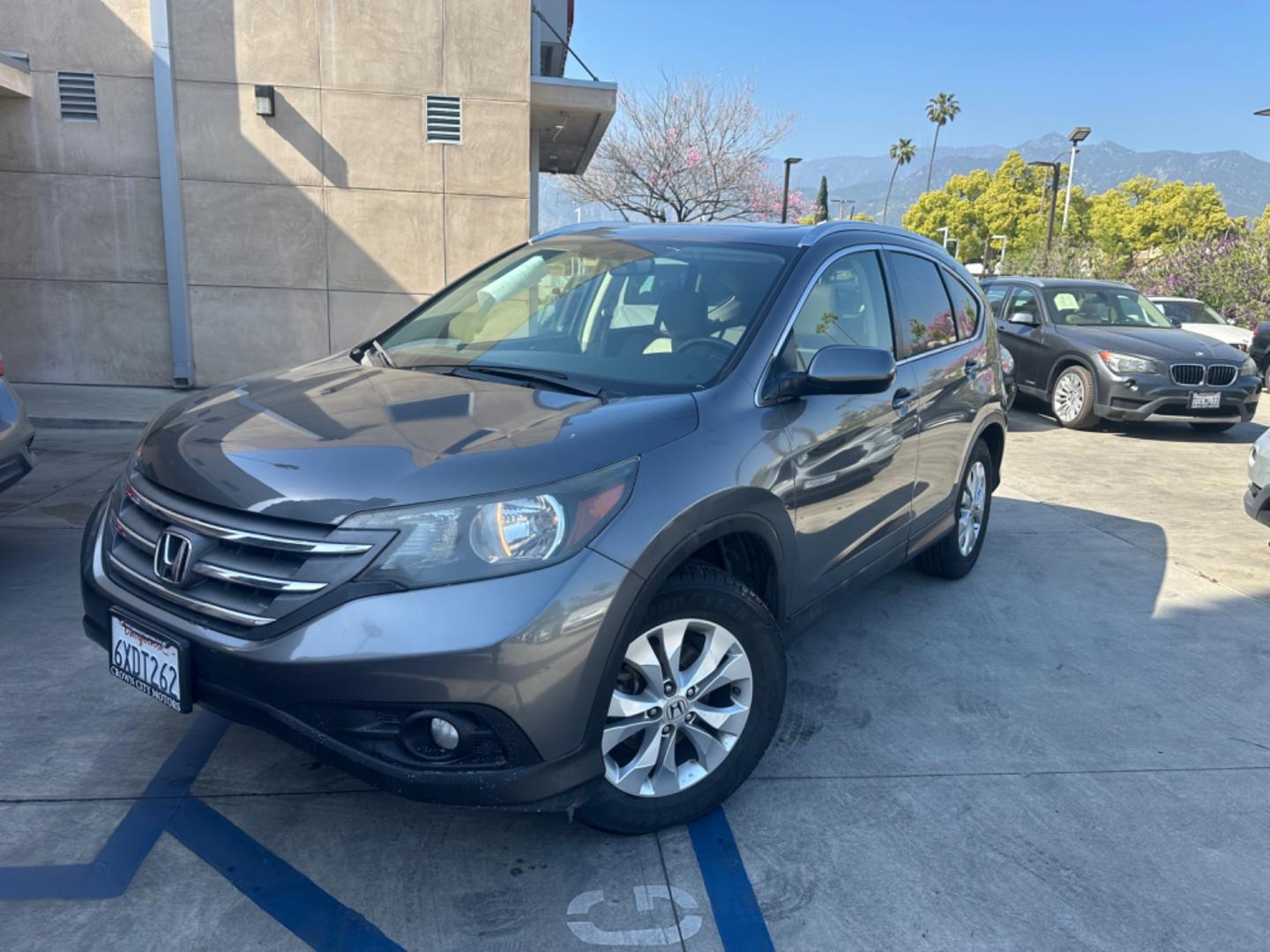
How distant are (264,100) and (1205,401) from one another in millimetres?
10659

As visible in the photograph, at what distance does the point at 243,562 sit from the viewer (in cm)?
229

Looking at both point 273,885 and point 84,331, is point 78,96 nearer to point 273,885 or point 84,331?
point 84,331

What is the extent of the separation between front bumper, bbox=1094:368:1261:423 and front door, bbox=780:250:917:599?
280 inches

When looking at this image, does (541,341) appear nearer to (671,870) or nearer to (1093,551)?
(671,870)

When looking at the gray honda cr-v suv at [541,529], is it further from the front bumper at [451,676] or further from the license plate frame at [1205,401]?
the license plate frame at [1205,401]

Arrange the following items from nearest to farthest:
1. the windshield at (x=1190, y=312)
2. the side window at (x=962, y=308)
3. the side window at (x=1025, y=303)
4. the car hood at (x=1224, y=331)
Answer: the side window at (x=962, y=308)
the side window at (x=1025, y=303)
the car hood at (x=1224, y=331)
the windshield at (x=1190, y=312)

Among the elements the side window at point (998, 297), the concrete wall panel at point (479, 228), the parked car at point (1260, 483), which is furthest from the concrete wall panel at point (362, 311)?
the parked car at point (1260, 483)

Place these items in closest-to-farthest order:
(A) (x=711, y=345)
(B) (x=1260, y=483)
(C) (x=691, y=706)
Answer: (C) (x=691, y=706)
(A) (x=711, y=345)
(B) (x=1260, y=483)

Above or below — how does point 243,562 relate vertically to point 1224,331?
below

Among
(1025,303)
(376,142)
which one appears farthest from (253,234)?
(1025,303)

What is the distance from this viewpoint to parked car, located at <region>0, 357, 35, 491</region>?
4238 millimetres

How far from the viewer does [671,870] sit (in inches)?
103

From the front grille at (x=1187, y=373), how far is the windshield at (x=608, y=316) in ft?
26.6

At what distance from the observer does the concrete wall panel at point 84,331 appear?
10789 mm
